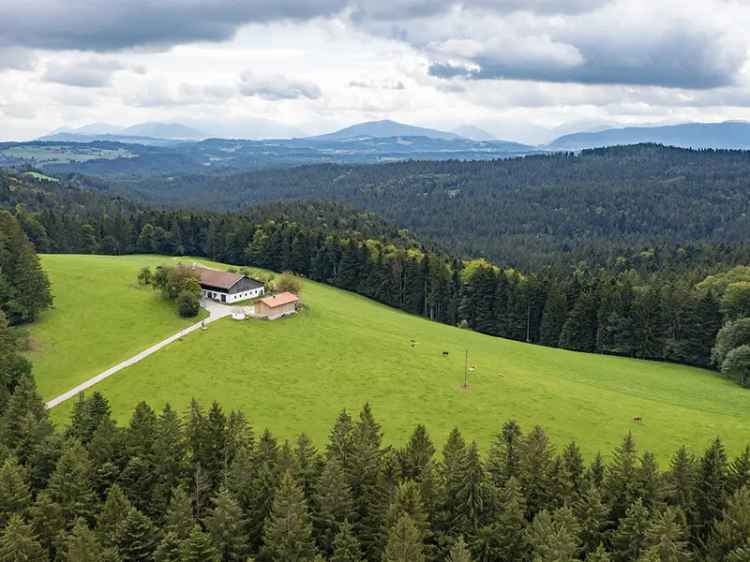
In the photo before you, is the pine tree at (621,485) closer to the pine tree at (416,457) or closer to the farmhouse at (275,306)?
the pine tree at (416,457)

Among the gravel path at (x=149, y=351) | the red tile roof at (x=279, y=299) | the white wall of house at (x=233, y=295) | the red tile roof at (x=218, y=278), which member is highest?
the red tile roof at (x=218, y=278)

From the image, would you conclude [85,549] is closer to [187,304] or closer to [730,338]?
[187,304]

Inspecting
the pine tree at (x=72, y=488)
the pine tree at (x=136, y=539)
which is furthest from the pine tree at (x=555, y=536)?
the pine tree at (x=72, y=488)

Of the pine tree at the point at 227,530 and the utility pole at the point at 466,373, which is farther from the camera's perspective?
the utility pole at the point at 466,373

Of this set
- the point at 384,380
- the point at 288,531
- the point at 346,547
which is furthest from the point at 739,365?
the point at 288,531

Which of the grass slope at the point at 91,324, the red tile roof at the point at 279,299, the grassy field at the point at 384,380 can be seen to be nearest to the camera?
the grassy field at the point at 384,380

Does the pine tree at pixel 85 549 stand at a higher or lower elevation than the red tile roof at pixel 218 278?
lower

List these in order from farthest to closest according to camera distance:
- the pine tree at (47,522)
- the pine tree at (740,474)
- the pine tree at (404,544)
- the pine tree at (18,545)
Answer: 1. the pine tree at (740,474)
2. the pine tree at (47,522)
3. the pine tree at (18,545)
4. the pine tree at (404,544)

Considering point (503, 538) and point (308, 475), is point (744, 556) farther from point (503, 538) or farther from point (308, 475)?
point (308, 475)
